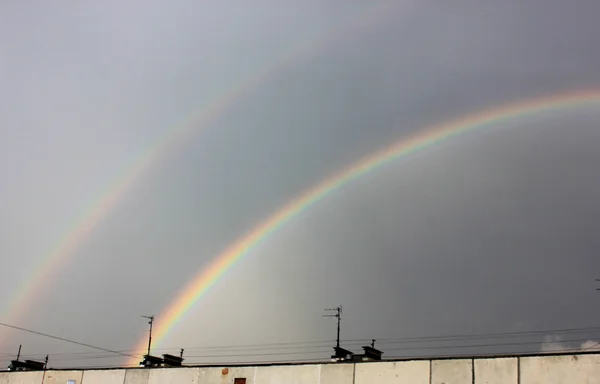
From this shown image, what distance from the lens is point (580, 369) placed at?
28.1m

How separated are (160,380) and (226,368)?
5.01 m

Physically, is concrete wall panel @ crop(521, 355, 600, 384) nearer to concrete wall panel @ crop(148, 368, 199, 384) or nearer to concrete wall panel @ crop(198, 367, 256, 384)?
concrete wall panel @ crop(198, 367, 256, 384)

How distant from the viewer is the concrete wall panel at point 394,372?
32.2 m

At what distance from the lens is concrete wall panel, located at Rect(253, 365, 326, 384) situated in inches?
1420

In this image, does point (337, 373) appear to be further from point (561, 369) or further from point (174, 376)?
point (561, 369)

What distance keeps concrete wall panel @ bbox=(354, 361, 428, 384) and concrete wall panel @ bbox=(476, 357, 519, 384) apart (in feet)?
8.47

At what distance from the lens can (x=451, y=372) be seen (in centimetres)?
3139

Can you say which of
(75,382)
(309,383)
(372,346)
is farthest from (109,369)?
(372,346)

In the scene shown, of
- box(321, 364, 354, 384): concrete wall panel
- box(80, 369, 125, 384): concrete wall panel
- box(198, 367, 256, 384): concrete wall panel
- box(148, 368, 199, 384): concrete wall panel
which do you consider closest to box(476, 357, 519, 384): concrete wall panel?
box(321, 364, 354, 384): concrete wall panel

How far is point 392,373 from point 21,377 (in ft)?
95.4

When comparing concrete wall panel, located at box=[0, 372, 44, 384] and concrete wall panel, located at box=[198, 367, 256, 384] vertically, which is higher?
concrete wall panel, located at box=[198, 367, 256, 384]

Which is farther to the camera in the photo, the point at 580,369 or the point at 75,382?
the point at 75,382

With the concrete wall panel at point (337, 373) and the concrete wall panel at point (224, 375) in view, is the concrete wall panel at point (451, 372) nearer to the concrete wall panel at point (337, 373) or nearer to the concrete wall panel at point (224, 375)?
the concrete wall panel at point (337, 373)

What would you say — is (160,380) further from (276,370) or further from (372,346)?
(372,346)
